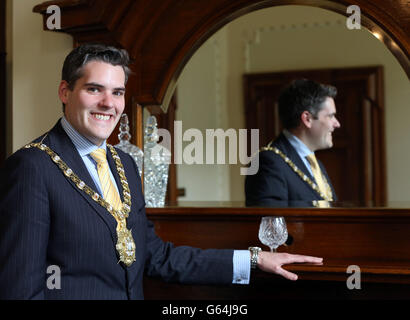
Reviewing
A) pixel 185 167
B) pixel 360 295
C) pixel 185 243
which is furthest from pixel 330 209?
pixel 185 167

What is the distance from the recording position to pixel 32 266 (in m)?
1.42

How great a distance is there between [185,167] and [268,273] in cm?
240

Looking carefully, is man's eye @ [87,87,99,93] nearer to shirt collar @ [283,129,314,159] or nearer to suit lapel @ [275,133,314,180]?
suit lapel @ [275,133,314,180]

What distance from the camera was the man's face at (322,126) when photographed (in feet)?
8.96

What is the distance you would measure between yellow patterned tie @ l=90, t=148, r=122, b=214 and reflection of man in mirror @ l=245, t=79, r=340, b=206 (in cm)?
69

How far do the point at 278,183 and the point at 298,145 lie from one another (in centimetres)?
38

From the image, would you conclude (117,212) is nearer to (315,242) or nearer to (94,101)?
(94,101)

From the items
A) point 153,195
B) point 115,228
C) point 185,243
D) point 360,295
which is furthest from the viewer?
point 153,195

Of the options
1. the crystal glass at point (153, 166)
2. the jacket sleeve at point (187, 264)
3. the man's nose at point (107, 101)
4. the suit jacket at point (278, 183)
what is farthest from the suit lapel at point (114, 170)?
the suit jacket at point (278, 183)

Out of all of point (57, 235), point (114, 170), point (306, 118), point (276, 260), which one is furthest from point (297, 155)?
point (57, 235)

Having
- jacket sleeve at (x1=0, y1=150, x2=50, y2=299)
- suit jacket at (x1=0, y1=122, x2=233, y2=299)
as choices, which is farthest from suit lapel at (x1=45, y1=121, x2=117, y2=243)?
jacket sleeve at (x1=0, y1=150, x2=50, y2=299)

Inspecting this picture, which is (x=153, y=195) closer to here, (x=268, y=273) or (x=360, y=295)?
(x=268, y=273)

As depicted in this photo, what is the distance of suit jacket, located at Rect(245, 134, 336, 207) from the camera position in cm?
229
